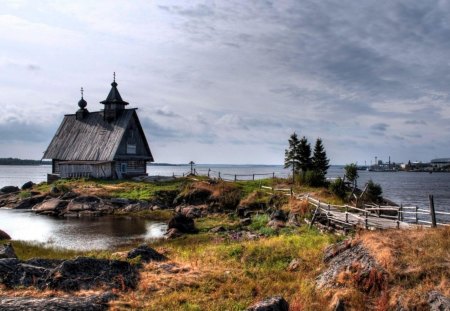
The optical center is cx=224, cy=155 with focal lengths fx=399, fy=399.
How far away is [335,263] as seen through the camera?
46.7 ft

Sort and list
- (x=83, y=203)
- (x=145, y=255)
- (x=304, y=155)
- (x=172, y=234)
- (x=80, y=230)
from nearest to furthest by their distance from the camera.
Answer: (x=145, y=255) < (x=172, y=234) < (x=80, y=230) < (x=83, y=203) < (x=304, y=155)

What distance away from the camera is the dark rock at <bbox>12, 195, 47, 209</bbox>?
4303 cm

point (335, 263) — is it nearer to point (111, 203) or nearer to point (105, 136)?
point (111, 203)

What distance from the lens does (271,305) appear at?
10219 millimetres

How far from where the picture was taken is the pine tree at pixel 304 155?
53469 mm

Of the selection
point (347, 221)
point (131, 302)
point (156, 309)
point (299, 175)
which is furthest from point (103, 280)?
point (299, 175)

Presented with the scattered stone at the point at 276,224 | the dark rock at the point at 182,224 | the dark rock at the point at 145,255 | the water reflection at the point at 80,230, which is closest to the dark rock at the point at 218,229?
the dark rock at the point at 182,224

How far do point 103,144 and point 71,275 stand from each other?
43130 millimetres

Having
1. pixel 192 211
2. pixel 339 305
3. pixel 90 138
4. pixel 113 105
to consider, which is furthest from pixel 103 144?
pixel 339 305

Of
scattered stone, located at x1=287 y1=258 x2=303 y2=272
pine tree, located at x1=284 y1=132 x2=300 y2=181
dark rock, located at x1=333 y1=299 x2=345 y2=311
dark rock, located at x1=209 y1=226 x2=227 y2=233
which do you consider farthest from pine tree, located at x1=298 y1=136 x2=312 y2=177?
dark rock, located at x1=333 y1=299 x2=345 y2=311

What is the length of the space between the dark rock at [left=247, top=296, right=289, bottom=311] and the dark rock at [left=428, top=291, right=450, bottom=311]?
12.3 feet

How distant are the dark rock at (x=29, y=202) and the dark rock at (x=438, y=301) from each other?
138ft

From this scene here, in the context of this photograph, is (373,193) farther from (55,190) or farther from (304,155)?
(55,190)

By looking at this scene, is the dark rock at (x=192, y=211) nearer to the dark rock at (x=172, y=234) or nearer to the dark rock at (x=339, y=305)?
the dark rock at (x=172, y=234)
